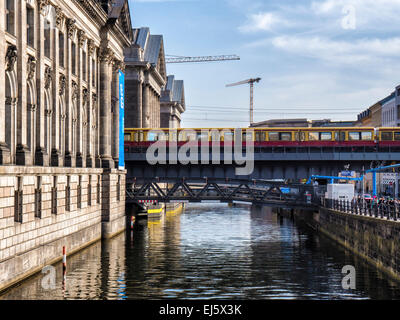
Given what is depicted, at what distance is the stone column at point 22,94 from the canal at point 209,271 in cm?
711

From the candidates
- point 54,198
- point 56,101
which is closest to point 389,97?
point 56,101

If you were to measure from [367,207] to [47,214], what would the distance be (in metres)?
23.5

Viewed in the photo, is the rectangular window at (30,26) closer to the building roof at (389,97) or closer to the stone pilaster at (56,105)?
the stone pilaster at (56,105)

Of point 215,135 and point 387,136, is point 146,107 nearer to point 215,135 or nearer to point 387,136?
point 215,135

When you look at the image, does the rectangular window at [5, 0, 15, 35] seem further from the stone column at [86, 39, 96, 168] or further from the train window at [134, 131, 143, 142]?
the train window at [134, 131, 143, 142]

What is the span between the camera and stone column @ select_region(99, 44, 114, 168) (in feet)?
212

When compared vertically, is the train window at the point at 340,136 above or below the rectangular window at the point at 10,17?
below

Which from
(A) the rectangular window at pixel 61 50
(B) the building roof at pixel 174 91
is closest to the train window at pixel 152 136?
(A) the rectangular window at pixel 61 50

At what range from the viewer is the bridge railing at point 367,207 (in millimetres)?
40094

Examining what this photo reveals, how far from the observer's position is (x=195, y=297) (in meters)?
32.6

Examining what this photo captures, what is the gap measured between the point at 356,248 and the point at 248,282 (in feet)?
49.0

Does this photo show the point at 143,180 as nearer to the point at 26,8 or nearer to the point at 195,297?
the point at 26,8

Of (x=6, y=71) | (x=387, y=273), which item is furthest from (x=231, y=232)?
(x=6, y=71)

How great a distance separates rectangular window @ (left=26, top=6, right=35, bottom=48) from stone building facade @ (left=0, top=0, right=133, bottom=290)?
0.06m
